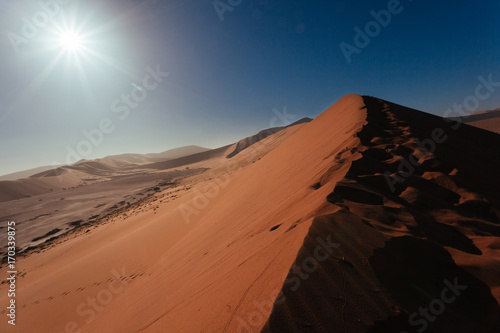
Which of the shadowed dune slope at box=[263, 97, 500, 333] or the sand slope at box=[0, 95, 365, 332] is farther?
the sand slope at box=[0, 95, 365, 332]

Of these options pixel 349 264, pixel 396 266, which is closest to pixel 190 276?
pixel 349 264

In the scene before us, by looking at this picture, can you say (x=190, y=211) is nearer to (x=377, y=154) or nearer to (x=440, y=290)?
(x=377, y=154)

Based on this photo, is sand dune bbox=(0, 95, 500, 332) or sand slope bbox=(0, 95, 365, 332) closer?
sand dune bbox=(0, 95, 500, 332)

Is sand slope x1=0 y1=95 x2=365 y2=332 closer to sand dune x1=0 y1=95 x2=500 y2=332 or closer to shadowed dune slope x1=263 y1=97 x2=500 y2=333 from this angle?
sand dune x1=0 y1=95 x2=500 y2=332

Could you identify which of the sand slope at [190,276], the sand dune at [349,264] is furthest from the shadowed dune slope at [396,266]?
the sand slope at [190,276]

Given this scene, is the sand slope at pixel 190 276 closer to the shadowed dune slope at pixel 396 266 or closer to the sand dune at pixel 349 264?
the sand dune at pixel 349 264

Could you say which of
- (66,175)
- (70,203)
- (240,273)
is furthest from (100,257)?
(66,175)

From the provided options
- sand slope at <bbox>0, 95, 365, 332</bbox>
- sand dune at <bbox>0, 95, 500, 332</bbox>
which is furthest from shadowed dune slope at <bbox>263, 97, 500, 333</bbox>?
sand slope at <bbox>0, 95, 365, 332</bbox>

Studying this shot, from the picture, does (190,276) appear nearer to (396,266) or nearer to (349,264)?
(349,264)

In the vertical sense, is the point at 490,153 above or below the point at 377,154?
below
